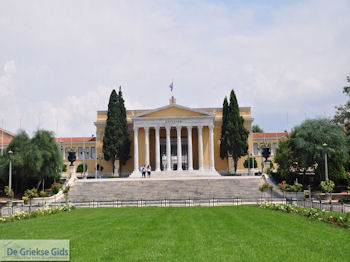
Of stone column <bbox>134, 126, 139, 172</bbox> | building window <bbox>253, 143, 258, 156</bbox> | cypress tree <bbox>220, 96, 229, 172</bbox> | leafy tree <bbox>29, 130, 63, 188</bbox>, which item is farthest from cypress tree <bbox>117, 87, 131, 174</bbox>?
building window <bbox>253, 143, 258, 156</bbox>

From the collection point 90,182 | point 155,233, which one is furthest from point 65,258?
point 90,182

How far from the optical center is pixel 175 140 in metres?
59.3

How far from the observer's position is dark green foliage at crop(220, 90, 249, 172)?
5231 centimetres

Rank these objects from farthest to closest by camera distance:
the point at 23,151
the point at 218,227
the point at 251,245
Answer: the point at 23,151, the point at 218,227, the point at 251,245

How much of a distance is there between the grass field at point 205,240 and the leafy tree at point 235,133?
1415 inches

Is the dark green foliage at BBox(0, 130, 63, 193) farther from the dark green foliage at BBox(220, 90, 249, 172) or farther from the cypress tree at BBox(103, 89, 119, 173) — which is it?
the dark green foliage at BBox(220, 90, 249, 172)

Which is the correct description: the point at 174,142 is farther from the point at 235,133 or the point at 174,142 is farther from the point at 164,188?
the point at 164,188

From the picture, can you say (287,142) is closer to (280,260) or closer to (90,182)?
(90,182)

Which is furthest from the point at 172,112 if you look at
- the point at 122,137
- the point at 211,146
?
the point at 122,137

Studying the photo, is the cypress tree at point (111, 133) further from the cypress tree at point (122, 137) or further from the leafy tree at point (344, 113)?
the leafy tree at point (344, 113)

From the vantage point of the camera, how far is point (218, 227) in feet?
47.8

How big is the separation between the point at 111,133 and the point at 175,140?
11.3 m

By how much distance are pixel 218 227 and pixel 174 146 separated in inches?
1766

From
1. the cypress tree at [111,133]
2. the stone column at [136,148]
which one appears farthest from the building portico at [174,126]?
the cypress tree at [111,133]
